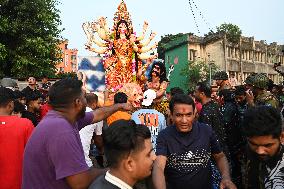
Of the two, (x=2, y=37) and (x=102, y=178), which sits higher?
(x=2, y=37)

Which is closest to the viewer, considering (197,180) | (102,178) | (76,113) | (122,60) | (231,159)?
(102,178)

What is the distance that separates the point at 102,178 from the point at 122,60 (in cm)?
1221

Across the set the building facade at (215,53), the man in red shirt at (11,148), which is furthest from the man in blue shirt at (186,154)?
the building facade at (215,53)

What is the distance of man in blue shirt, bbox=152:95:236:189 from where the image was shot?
3660 mm

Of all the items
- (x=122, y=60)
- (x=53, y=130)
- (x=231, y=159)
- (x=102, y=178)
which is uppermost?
(x=122, y=60)

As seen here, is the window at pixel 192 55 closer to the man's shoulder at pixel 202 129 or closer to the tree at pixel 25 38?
the tree at pixel 25 38

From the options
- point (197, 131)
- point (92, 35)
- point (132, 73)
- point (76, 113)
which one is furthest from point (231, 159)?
point (92, 35)

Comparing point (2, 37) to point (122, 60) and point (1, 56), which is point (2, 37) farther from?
point (122, 60)

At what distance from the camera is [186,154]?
3.66m

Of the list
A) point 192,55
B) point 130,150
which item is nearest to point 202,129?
point 130,150

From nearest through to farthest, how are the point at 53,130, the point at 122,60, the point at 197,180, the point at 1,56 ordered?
1. the point at 53,130
2. the point at 197,180
3. the point at 122,60
4. the point at 1,56

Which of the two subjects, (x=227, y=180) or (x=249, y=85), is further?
(x=249, y=85)

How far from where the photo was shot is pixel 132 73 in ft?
47.9

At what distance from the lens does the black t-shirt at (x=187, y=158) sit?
3.66 meters
